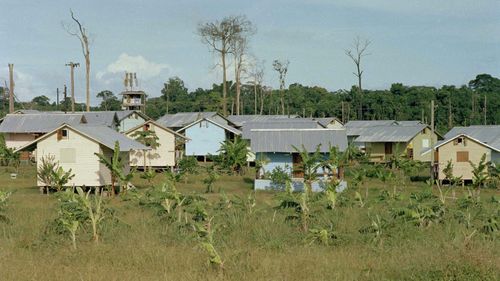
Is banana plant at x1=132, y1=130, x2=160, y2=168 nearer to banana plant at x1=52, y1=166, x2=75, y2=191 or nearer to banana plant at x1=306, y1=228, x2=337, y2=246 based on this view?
banana plant at x1=52, y1=166, x2=75, y2=191

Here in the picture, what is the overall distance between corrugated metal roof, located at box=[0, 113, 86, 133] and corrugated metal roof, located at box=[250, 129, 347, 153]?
61.1 ft

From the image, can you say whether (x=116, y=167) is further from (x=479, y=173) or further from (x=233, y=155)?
(x=479, y=173)

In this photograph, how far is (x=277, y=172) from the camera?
33062mm

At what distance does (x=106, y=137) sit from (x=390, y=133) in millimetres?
29619

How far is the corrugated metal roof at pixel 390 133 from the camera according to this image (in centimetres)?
5206

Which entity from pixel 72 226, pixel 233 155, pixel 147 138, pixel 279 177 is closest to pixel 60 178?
pixel 279 177

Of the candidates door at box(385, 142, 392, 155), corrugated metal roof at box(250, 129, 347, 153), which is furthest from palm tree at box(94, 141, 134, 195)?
door at box(385, 142, 392, 155)

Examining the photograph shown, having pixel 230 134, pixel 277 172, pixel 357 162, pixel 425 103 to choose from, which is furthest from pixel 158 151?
pixel 425 103

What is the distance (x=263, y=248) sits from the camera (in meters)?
14.5

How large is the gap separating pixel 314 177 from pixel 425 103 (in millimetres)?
49851

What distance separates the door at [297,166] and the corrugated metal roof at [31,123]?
66.4 feet

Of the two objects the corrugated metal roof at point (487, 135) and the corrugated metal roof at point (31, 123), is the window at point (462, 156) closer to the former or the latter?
the corrugated metal roof at point (487, 135)

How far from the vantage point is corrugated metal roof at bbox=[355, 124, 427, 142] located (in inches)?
2050

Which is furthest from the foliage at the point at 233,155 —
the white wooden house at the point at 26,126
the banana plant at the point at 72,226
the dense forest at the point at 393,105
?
the dense forest at the point at 393,105
